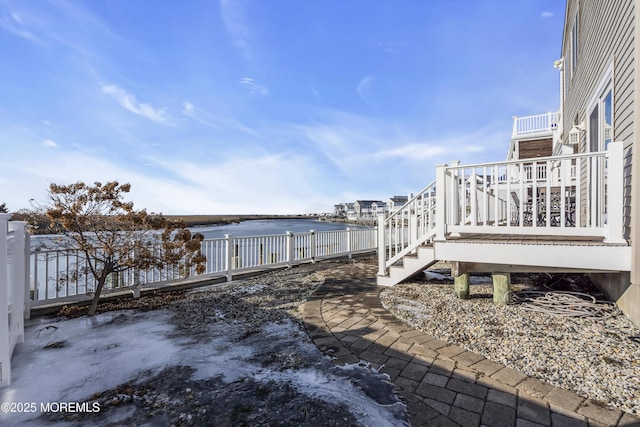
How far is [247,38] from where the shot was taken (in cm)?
722

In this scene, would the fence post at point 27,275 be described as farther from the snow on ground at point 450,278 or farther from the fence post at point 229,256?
the snow on ground at point 450,278

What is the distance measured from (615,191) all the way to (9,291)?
6312mm

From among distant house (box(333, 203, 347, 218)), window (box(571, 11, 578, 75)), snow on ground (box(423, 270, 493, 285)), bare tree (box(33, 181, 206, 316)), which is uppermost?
window (box(571, 11, 578, 75))

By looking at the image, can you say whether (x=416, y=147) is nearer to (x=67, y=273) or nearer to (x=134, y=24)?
(x=134, y=24)

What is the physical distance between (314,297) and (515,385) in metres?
2.98

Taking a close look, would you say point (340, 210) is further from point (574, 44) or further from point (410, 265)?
point (410, 265)

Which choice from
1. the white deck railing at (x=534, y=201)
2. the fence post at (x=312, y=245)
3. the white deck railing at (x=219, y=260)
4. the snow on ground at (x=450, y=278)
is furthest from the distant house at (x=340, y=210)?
the white deck railing at (x=534, y=201)

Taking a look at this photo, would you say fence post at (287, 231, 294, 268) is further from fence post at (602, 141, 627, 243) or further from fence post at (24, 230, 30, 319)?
fence post at (602, 141, 627, 243)

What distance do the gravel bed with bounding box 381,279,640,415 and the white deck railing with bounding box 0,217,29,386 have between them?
12.0 ft

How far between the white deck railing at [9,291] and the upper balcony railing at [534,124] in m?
17.0

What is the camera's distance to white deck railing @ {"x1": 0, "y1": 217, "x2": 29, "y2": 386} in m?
2.21

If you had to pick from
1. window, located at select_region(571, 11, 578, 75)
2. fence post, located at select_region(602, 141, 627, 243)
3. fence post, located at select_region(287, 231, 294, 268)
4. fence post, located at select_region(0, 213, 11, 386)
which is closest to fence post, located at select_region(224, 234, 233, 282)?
fence post, located at select_region(287, 231, 294, 268)

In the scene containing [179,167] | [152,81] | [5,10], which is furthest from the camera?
[179,167]

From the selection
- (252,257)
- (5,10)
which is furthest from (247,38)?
(252,257)
